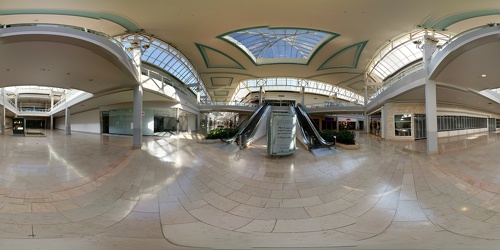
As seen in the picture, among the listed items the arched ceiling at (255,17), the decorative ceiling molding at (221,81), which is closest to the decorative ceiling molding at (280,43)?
the arched ceiling at (255,17)

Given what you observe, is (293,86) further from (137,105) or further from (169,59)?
(137,105)

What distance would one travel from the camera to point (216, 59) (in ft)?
68.2

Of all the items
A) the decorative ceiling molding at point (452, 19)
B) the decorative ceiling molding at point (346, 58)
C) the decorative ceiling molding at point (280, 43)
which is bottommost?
the decorative ceiling molding at point (452, 19)

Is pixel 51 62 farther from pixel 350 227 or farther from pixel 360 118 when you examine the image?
A: pixel 360 118

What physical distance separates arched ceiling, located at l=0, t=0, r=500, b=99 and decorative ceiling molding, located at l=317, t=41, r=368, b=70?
0.18 m

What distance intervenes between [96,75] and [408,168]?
41.1 ft

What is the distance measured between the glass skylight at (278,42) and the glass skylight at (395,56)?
4.97m

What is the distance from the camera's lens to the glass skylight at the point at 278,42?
A: 1691 cm

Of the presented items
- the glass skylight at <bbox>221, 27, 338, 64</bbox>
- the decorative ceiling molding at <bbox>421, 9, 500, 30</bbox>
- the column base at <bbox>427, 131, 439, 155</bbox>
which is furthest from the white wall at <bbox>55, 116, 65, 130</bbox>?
the decorative ceiling molding at <bbox>421, 9, 500, 30</bbox>

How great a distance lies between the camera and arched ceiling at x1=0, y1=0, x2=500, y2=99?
955cm

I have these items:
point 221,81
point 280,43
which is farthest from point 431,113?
point 221,81

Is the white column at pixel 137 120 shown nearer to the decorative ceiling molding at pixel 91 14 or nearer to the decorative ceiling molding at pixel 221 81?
the decorative ceiling molding at pixel 91 14

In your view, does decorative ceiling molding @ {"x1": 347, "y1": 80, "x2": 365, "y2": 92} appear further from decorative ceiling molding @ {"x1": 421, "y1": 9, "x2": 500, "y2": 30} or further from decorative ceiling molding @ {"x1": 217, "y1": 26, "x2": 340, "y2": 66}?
decorative ceiling molding @ {"x1": 421, "y1": 9, "x2": 500, "y2": 30}

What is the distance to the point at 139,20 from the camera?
11.5m
